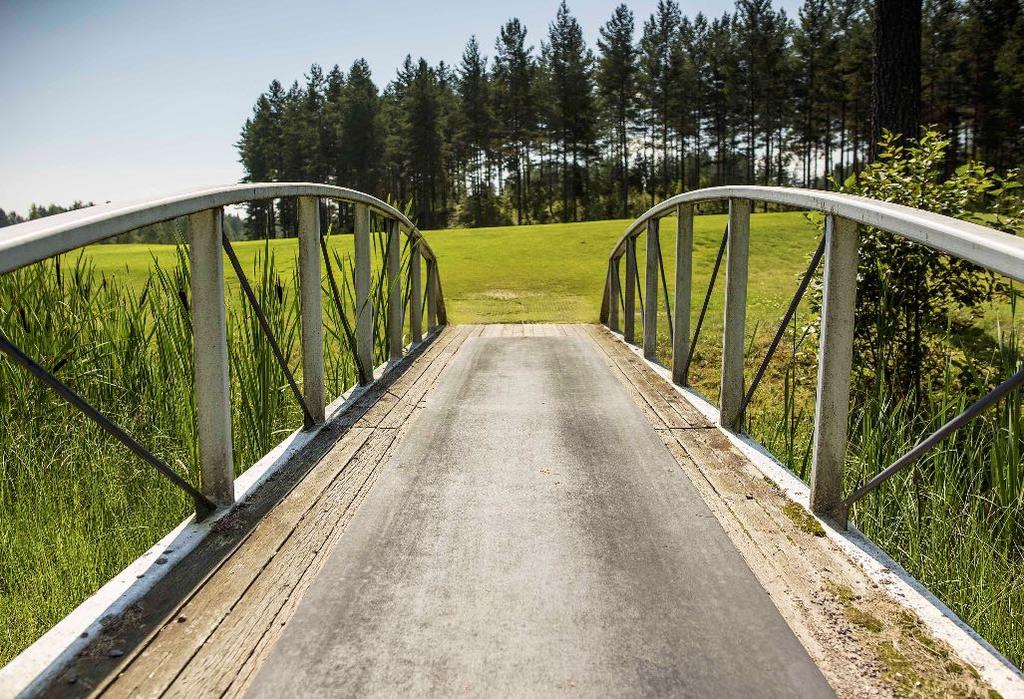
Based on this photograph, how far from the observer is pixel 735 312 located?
3.07 metres

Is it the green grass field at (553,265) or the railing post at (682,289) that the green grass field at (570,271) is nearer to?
the green grass field at (553,265)

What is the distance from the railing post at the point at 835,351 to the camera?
212 cm

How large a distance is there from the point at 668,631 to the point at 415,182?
1862 inches

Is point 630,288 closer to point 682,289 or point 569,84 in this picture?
point 682,289

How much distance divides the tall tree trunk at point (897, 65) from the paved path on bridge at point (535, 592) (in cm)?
447

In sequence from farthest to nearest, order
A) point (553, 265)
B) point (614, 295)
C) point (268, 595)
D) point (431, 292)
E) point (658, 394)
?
point (553, 265) → point (614, 295) → point (431, 292) → point (658, 394) → point (268, 595)

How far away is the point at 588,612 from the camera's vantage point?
5.87 feet

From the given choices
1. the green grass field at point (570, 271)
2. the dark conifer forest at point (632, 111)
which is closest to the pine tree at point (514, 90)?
the dark conifer forest at point (632, 111)

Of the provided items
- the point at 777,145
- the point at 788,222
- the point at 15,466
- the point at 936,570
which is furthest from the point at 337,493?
the point at 777,145

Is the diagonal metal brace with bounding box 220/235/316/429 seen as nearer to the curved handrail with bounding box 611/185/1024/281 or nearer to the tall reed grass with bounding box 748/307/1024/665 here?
the curved handrail with bounding box 611/185/1024/281

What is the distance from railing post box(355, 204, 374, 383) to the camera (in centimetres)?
408

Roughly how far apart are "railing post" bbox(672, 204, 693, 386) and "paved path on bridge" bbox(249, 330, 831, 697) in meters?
1.12

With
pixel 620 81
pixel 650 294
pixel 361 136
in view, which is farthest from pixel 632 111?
pixel 650 294

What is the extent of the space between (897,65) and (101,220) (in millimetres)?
6268
